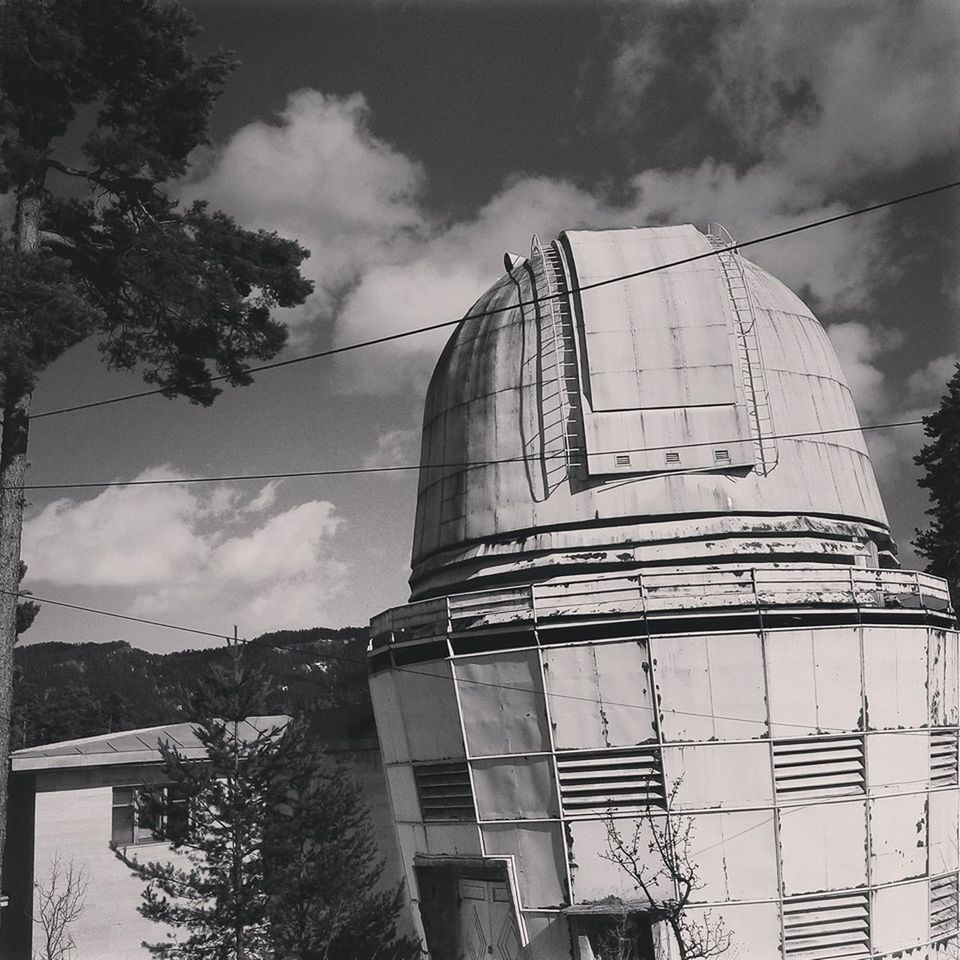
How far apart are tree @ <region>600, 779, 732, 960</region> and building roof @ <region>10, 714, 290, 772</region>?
7.55 metres

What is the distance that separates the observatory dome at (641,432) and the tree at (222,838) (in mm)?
4542

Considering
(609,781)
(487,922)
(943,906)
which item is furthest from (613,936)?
(943,906)

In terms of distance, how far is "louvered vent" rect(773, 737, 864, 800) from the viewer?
15.6m

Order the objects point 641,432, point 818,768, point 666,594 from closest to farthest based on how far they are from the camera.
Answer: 1. point 818,768
2. point 666,594
3. point 641,432

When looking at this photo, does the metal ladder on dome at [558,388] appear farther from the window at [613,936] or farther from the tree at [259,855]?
the window at [613,936]

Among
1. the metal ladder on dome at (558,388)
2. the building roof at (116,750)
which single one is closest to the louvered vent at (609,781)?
the metal ladder on dome at (558,388)

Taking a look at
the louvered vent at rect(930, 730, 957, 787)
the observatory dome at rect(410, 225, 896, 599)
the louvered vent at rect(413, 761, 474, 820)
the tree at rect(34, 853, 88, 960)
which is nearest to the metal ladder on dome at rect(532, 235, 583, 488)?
the observatory dome at rect(410, 225, 896, 599)

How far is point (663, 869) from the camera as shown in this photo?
15273 mm

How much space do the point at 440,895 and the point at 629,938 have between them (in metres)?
3.79

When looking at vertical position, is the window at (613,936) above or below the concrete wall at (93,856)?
below

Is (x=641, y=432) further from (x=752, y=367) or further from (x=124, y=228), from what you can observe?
(x=124, y=228)

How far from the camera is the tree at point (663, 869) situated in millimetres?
15094

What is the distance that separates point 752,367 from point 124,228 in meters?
11.1

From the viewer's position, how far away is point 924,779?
55.1 feet
